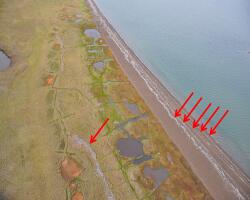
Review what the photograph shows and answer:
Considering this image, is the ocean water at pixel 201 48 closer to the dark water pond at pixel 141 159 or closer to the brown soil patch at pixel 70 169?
the dark water pond at pixel 141 159

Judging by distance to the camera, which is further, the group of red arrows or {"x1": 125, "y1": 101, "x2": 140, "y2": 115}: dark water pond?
{"x1": 125, "y1": 101, "x2": 140, "y2": 115}: dark water pond

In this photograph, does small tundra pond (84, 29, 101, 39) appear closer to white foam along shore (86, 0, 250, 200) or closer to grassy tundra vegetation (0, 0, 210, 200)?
grassy tundra vegetation (0, 0, 210, 200)

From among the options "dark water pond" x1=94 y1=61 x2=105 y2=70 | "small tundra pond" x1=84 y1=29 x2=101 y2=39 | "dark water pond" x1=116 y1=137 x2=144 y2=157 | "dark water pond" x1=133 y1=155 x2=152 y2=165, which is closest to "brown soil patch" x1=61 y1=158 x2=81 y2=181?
"dark water pond" x1=116 y1=137 x2=144 y2=157

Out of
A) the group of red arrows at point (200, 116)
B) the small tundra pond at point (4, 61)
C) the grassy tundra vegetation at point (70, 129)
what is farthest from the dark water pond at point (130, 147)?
the small tundra pond at point (4, 61)

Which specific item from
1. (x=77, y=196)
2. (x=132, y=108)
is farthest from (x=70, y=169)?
(x=132, y=108)

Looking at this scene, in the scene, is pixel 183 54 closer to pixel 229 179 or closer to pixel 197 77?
pixel 197 77

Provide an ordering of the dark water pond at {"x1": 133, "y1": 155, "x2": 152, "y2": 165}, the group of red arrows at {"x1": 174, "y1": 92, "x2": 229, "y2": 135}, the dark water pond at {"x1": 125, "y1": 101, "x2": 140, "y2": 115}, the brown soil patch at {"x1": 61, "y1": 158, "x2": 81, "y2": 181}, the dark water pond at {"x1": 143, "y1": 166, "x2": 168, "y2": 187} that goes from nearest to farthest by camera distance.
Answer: the brown soil patch at {"x1": 61, "y1": 158, "x2": 81, "y2": 181} < the dark water pond at {"x1": 143, "y1": 166, "x2": 168, "y2": 187} < the dark water pond at {"x1": 133, "y1": 155, "x2": 152, "y2": 165} < the group of red arrows at {"x1": 174, "y1": 92, "x2": 229, "y2": 135} < the dark water pond at {"x1": 125, "y1": 101, "x2": 140, "y2": 115}

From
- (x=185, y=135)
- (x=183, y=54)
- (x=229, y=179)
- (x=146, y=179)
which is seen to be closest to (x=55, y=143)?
(x=146, y=179)
